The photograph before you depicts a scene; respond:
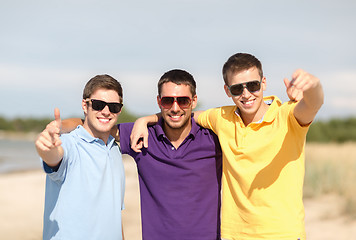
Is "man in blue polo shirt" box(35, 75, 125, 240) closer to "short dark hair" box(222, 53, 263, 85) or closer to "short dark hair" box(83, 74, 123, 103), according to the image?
"short dark hair" box(83, 74, 123, 103)

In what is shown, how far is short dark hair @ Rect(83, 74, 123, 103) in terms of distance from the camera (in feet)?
12.0

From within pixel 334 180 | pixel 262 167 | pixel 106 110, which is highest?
pixel 106 110

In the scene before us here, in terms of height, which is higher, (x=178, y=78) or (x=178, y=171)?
(x=178, y=78)

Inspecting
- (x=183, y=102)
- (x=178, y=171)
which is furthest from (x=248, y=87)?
(x=178, y=171)

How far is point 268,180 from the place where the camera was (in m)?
3.34

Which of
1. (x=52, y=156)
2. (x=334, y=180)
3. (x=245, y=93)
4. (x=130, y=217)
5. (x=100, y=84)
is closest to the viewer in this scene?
(x=52, y=156)

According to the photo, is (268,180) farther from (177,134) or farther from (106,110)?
(106,110)

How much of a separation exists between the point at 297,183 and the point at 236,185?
51 centimetres

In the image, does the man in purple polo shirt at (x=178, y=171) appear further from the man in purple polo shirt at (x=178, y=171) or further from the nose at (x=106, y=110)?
the nose at (x=106, y=110)

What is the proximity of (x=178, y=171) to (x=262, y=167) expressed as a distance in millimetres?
834

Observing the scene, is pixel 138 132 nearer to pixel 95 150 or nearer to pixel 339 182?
pixel 95 150

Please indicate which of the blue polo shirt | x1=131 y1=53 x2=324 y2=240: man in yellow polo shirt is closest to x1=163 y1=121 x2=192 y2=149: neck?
x1=131 y1=53 x2=324 y2=240: man in yellow polo shirt

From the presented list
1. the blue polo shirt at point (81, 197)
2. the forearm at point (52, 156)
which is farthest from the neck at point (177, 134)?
the forearm at point (52, 156)

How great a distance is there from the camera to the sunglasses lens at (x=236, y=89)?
11.7 feet
